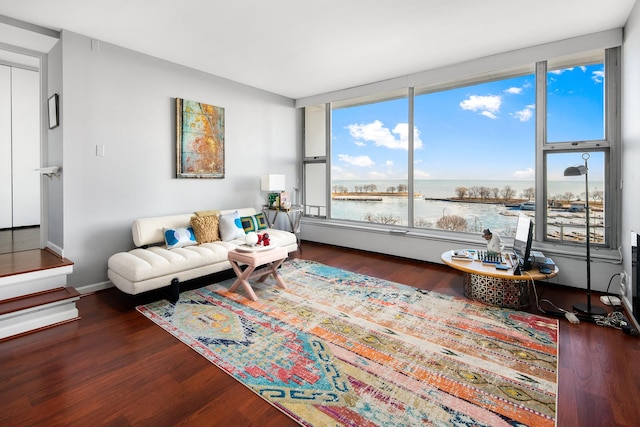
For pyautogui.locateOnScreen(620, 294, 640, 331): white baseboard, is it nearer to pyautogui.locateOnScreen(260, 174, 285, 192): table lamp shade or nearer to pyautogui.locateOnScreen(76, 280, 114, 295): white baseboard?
pyautogui.locateOnScreen(260, 174, 285, 192): table lamp shade

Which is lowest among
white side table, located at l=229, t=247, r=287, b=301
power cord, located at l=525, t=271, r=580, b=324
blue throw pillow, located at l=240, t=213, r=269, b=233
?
power cord, located at l=525, t=271, r=580, b=324

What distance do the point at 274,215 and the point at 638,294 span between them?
15.8 ft

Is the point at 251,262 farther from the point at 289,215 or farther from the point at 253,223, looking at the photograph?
the point at 289,215

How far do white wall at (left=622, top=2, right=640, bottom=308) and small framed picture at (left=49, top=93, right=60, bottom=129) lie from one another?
18.7 ft

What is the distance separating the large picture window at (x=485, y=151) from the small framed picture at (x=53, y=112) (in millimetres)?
4107

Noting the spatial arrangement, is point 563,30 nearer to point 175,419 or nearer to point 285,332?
point 285,332

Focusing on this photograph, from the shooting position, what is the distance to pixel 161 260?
3.25m

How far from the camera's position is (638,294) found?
257 cm

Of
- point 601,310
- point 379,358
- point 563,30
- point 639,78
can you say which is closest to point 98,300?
point 379,358

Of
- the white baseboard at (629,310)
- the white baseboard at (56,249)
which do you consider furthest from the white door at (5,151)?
the white baseboard at (629,310)

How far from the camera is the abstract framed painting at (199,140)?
14.3ft

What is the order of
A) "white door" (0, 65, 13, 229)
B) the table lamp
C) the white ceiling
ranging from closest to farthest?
the white ceiling
"white door" (0, 65, 13, 229)
the table lamp

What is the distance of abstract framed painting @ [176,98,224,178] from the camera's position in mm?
4352

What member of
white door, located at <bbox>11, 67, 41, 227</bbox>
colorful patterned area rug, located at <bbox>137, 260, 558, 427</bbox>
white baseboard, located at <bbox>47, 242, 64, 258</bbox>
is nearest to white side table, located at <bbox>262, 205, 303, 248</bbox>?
colorful patterned area rug, located at <bbox>137, 260, 558, 427</bbox>
